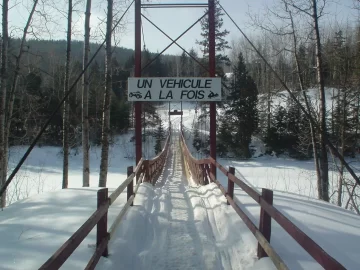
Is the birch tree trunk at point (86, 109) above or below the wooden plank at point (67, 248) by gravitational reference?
above

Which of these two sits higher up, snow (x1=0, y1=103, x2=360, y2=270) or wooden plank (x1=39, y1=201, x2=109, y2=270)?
wooden plank (x1=39, y1=201, x2=109, y2=270)

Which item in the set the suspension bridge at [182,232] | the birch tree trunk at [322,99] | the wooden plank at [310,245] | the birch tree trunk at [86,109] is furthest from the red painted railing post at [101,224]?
the birch tree trunk at [322,99]

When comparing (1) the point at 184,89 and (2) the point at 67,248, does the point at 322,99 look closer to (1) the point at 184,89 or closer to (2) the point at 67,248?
(1) the point at 184,89

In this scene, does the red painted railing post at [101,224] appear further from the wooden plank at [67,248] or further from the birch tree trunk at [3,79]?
the birch tree trunk at [3,79]

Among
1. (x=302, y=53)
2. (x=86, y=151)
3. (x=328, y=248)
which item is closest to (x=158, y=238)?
(x=328, y=248)

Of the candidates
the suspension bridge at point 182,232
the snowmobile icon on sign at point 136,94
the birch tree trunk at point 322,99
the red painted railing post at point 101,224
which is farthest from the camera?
the birch tree trunk at point 322,99

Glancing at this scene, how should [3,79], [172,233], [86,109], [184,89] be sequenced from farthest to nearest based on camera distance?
[86,109] → [3,79] → [184,89] → [172,233]

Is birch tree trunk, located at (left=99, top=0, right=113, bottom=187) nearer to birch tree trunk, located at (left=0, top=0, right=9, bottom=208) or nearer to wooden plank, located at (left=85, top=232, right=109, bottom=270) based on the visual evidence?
birch tree trunk, located at (left=0, top=0, right=9, bottom=208)

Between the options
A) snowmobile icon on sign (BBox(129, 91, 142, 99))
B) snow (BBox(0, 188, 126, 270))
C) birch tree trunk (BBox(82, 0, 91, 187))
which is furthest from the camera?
birch tree trunk (BBox(82, 0, 91, 187))

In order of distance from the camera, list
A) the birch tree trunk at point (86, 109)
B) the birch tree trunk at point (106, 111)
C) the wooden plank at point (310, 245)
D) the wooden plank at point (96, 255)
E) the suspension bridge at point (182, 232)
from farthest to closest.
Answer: the birch tree trunk at point (86, 109)
the birch tree trunk at point (106, 111)
the wooden plank at point (96, 255)
the suspension bridge at point (182, 232)
the wooden plank at point (310, 245)

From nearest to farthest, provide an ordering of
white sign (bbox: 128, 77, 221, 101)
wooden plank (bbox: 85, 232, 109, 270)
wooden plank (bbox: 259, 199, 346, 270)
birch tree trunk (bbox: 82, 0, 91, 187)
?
wooden plank (bbox: 259, 199, 346, 270)
wooden plank (bbox: 85, 232, 109, 270)
white sign (bbox: 128, 77, 221, 101)
birch tree trunk (bbox: 82, 0, 91, 187)

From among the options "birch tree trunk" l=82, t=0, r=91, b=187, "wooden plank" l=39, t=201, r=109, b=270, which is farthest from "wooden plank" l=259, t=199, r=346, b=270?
"birch tree trunk" l=82, t=0, r=91, b=187

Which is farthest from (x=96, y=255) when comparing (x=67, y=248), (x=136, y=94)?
(x=136, y=94)

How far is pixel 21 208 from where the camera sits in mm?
4723
